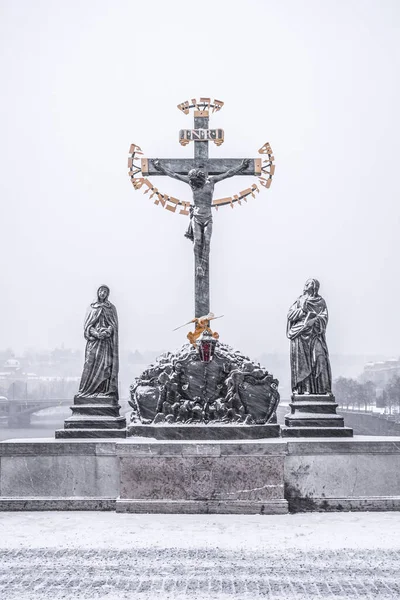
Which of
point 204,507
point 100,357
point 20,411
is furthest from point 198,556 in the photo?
point 20,411

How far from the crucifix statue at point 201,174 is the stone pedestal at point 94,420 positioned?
2.53 metres

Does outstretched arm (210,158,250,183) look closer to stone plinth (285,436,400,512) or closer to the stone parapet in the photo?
the stone parapet

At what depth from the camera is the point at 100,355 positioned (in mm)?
12141

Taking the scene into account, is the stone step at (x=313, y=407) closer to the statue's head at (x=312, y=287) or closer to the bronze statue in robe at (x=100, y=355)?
the statue's head at (x=312, y=287)

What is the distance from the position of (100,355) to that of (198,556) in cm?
516

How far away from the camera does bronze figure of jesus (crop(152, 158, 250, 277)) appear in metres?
13.0

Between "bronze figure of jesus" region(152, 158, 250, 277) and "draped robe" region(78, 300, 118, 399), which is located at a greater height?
"bronze figure of jesus" region(152, 158, 250, 277)

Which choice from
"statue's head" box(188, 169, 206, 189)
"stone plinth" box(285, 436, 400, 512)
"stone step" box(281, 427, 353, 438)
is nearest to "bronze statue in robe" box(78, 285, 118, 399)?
"statue's head" box(188, 169, 206, 189)

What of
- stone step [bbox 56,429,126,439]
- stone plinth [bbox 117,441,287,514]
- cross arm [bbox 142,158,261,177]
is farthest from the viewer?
cross arm [bbox 142,158,261,177]

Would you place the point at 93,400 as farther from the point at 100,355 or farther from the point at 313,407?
the point at 313,407

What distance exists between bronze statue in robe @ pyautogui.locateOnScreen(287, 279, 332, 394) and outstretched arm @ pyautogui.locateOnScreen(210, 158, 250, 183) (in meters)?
3.19

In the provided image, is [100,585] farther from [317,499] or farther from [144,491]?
[317,499]

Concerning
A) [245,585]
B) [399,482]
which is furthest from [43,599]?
[399,482]

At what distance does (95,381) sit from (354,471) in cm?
494
